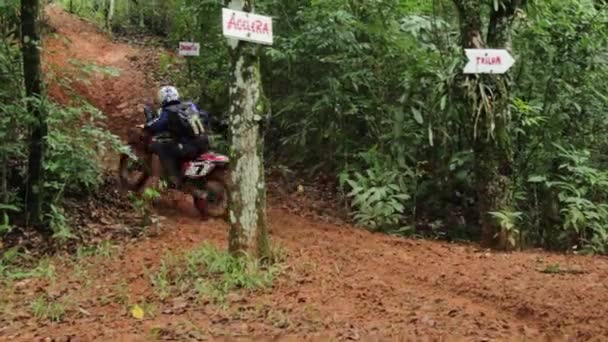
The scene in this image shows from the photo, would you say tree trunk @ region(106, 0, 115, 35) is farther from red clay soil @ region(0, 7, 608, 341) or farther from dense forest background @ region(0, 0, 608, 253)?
red clay soil @ region(0, 7, 608, 341)

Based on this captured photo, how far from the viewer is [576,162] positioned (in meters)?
8.09

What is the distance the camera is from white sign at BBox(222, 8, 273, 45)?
17.7 ft

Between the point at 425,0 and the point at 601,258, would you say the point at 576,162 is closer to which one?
the point at 601,258

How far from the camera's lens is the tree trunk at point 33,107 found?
727 centimetres

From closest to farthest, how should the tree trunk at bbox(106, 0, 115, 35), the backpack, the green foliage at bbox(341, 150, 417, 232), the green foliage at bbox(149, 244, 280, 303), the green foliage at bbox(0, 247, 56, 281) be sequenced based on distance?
the green foliage at bbox(149, 244, 280, 303) < the green foliage at bbox(0, 247, 56, 281) < the backpack < the green foliage at bbox(341, 150, 417, 232) < the tree trunk at bbox(106, 0, 115, 35)

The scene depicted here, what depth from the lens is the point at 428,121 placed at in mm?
8734

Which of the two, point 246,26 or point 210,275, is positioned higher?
point 246,26

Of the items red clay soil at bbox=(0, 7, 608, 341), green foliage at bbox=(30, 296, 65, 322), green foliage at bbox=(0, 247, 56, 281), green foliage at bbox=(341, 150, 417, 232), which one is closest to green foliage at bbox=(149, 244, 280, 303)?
red clay soil at bbox=(0, 7, 608, 341)

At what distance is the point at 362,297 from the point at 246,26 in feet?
7.93

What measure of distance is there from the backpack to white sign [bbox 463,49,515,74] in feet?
10.9

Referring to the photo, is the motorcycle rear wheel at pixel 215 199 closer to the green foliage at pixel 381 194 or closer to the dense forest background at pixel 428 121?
the dense forest background at pixel 428 121

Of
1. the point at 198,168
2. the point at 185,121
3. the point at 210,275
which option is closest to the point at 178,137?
the point at 185,121

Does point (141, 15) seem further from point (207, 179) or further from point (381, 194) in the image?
point (381, 194)

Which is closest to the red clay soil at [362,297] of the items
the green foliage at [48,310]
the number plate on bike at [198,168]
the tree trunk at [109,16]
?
the green foliage at [48,310]
